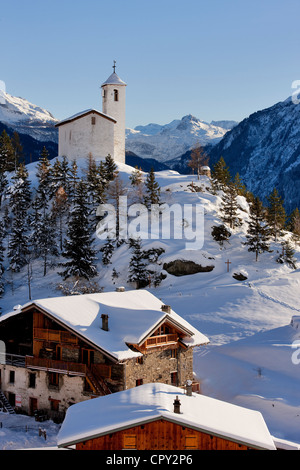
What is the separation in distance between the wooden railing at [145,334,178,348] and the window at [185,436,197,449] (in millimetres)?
10665

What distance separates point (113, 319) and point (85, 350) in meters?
2.34

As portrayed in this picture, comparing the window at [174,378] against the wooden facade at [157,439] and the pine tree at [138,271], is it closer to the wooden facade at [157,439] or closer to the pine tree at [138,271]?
the wooden facade at [157,439]

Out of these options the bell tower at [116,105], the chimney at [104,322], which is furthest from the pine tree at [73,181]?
the chimney at [104,322]

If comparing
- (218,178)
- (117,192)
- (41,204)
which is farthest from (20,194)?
(218,178)

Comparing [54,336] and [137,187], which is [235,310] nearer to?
[54,336]

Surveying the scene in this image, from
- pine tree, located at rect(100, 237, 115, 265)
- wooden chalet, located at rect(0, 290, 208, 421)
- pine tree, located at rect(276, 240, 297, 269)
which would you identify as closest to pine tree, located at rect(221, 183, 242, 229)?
pine tree, located at rect(276, 240, 297, 269)

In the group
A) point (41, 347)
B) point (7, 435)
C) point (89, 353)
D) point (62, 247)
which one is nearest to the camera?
point (7, 435)

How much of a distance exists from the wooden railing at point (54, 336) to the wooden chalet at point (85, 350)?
56 millimetres

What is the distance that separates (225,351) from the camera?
3394cm

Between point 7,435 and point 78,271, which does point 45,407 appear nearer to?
point 7,435

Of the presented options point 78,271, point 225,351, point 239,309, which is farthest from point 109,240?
point 225,351

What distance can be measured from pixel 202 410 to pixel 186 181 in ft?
206

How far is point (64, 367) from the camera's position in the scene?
25.7 m

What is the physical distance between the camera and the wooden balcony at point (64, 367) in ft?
81.6
